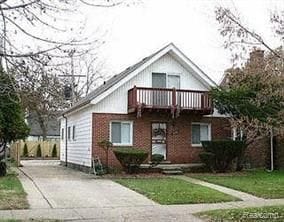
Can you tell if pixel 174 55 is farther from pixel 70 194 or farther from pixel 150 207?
pixel 150 207

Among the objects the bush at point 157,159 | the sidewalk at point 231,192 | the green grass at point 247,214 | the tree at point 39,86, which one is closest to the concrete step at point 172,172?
the bush at point 157,159

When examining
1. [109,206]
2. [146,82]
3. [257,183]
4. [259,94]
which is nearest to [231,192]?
[257,183]

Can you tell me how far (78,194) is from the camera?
17109 millimetres

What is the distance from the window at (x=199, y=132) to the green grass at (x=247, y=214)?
47.2 ft

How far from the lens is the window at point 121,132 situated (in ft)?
86.8

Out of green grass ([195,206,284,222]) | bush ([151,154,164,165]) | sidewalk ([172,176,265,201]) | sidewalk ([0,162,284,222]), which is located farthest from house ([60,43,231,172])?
green grass ([195,206,284,222])

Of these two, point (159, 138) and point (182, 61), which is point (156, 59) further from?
point (159, 138)

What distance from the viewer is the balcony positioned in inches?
1013

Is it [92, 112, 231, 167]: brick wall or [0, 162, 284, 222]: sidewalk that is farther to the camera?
[92, 112, 231, 167]: brick wall

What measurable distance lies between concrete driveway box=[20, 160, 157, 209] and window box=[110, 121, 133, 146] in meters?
4.22

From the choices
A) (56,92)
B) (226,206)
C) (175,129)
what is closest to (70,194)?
(226,206)

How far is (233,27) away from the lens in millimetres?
13055

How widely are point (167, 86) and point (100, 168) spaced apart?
5.85 metres

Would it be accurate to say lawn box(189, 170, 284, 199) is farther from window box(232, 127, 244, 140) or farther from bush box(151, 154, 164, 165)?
window box(232, 127, 244, 140)
